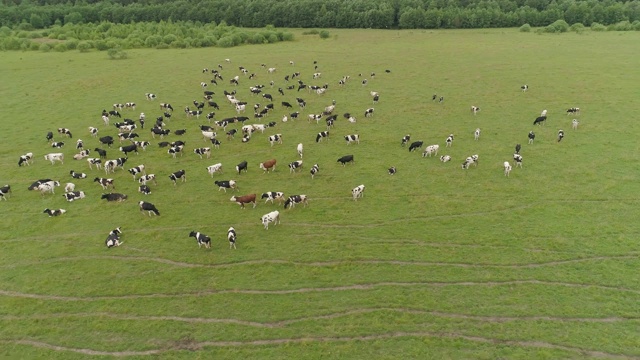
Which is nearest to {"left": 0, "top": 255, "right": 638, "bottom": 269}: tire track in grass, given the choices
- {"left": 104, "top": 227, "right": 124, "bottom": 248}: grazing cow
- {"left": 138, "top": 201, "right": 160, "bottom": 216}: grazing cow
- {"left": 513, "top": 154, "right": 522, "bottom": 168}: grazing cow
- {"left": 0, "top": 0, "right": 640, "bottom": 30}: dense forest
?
{"left": 104, "top": 227, "right": 124, "bottom": 248}: grazing cow

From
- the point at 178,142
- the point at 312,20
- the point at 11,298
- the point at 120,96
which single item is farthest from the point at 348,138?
the point at 312,20

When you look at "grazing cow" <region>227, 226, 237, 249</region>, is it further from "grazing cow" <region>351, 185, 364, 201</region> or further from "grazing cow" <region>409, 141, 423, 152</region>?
"grazing cow" <region>409, 141, 423, 152</region>

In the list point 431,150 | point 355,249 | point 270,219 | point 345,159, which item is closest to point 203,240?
point 270,219

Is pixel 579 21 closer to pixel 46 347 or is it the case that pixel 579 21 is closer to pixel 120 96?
pixel 120 96

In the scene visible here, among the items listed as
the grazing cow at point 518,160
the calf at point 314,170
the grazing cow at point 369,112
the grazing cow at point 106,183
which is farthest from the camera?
the grazing cow at point 369,112

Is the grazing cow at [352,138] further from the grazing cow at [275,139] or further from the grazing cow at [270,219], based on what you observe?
the grazing cow at [270,219]

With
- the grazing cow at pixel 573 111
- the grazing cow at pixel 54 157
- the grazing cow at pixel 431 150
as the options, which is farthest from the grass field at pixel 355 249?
the grazing cow at pixel 431 150

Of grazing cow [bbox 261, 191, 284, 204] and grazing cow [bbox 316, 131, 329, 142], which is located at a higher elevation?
grazing cow [bbox 316, 131, 329, 142]
